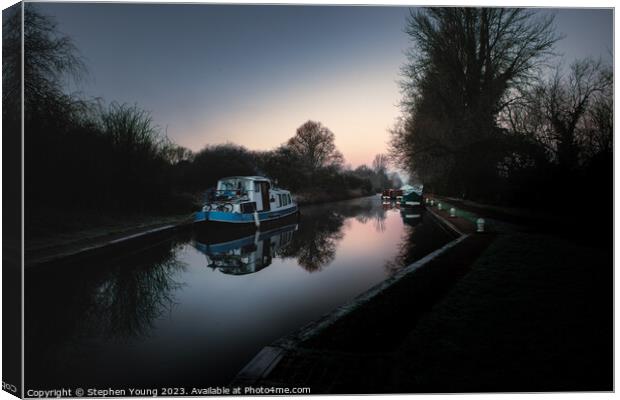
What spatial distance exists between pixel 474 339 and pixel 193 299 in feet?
11.3

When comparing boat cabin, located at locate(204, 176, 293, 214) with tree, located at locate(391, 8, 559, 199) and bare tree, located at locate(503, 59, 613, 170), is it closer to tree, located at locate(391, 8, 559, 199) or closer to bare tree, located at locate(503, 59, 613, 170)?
tree, located at locate(391, 8, 559, 199)

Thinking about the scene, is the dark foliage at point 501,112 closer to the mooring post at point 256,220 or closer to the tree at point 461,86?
the tree at point 461,86

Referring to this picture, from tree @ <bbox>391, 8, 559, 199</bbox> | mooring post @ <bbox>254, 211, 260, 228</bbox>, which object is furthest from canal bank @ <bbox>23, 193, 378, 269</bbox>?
mooring post @ <bbox>254, 211, 260, 228</bbox>

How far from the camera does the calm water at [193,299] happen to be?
12.4 feet

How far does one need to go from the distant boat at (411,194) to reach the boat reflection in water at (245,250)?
235 centimetres

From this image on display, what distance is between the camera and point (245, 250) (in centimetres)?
892

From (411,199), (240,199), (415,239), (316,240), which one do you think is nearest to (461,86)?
(411,199)

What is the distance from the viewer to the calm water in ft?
12.4

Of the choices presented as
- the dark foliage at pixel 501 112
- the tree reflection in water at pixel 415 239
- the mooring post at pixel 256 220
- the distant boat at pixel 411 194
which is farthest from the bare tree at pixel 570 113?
the mooring post at pixel 256 220

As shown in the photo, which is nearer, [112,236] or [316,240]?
[112,236]

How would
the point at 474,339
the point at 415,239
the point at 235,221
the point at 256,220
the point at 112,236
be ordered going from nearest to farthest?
the point at 474,339 < the point at 112,236 < the point at 235,221 < the point at 256,220 < the point at 415,239

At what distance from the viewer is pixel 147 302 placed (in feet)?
17.5

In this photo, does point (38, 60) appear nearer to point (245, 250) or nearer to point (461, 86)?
point (245, 250)

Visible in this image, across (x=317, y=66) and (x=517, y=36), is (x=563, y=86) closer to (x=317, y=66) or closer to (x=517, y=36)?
(x=517, y=36)
